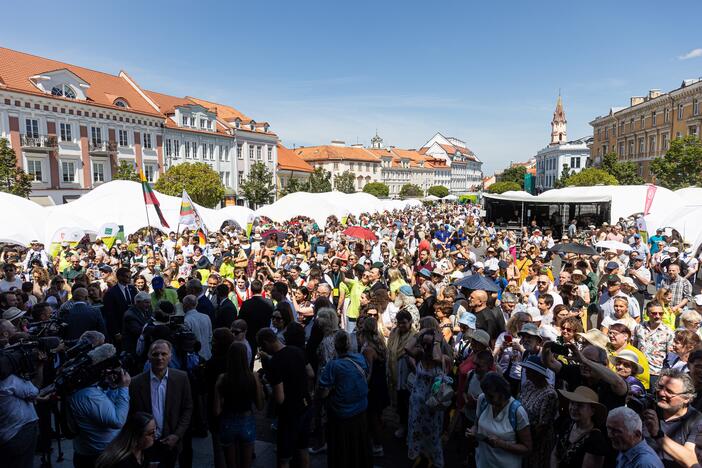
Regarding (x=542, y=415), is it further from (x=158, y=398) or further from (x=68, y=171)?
(x=68, y=171)

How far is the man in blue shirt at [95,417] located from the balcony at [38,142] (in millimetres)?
34971

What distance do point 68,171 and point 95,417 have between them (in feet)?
121

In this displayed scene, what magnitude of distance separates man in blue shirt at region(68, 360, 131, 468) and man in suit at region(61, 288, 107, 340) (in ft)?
9.12

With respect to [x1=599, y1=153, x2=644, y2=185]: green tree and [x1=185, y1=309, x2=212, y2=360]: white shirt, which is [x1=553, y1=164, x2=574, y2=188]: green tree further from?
[x1=185, y1=309, x2=212, y2=360]: white shirt

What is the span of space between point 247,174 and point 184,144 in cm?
883

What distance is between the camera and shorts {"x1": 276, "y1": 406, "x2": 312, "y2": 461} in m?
4.21

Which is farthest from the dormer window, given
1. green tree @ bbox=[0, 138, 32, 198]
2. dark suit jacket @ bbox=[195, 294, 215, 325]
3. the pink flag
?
the pink flag

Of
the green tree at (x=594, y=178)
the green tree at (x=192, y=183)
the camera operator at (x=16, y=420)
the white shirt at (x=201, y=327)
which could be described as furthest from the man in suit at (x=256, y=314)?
the green tree at (x=594, y=178)

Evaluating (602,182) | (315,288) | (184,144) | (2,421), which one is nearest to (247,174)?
(184,144)

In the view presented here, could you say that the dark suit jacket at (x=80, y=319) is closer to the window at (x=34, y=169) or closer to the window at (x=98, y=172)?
the window at (x=34, y=169)

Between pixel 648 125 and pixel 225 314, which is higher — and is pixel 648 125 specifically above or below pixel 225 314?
above

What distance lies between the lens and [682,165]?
120 feet

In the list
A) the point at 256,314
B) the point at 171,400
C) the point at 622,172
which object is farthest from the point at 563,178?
the point at 171,400

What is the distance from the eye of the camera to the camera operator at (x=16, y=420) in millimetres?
3564
